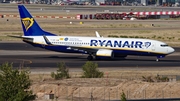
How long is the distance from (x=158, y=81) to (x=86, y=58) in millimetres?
25994

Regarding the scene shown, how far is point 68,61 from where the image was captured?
73.4m

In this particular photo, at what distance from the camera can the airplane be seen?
2889 inches

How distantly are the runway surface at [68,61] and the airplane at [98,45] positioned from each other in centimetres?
114

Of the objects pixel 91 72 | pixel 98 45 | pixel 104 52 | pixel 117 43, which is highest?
pixel 91 72

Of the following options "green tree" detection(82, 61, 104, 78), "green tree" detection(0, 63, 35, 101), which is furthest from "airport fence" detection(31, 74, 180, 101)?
"green tree" detection(0, 63, 35, 101)

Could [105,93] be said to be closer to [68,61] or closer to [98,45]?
[68,61]

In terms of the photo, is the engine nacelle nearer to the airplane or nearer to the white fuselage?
the airplane

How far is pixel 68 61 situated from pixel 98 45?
449 cm

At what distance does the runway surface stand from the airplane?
1.14 m

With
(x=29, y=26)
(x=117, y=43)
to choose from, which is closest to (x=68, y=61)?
(x=117, y=43)

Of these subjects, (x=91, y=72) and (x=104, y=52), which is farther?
(x=104, y=52)

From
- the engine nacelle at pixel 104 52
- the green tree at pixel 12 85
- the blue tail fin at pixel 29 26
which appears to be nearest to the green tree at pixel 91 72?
the engine nacelle at pixel 104 52

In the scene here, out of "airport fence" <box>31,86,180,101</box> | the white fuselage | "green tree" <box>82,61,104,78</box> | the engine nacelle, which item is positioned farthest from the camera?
the engine nacelle

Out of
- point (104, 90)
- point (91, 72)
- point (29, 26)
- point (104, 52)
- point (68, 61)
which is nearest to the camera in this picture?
point (104, 90)
